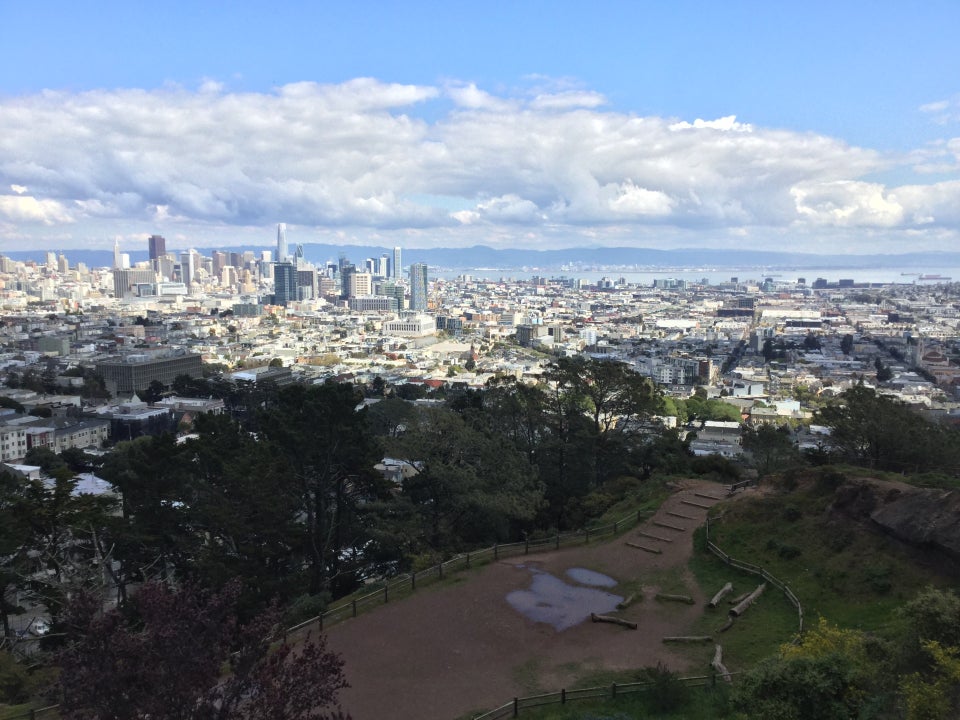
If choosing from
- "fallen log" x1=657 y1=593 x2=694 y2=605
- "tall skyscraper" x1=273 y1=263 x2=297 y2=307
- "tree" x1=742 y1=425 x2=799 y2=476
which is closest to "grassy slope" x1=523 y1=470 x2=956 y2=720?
"fallen log" x1=657 y1=593 x2=694 y2=605

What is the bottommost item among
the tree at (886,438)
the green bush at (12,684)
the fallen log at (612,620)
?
the green bush at (12,684)

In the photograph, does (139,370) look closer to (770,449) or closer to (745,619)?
(770,449)

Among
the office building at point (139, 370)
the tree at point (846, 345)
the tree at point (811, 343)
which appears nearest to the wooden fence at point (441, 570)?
the office building at point (139, 370)

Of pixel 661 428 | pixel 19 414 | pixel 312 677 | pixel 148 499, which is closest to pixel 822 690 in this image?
pixel 312 677

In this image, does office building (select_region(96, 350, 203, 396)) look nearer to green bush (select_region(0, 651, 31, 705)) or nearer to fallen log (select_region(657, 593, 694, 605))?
green bush (select_region(0, 651, 31, 705))

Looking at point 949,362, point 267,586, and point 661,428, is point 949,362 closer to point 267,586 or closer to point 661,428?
point 661,428

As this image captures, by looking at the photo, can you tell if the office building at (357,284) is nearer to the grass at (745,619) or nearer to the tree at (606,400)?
the tree at (606,400)
